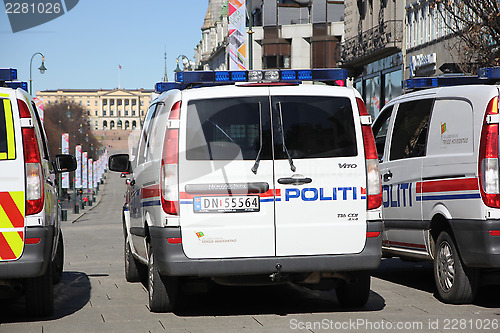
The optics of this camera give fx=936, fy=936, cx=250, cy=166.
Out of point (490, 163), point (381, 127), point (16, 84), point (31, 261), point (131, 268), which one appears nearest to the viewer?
point (31, 261)

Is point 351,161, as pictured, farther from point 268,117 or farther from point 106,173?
Answer: point 106,173

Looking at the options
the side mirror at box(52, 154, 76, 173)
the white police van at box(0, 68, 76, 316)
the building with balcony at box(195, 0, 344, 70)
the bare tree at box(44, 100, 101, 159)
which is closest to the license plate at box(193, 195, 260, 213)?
the white police van at box(0, 68, 76, 316)

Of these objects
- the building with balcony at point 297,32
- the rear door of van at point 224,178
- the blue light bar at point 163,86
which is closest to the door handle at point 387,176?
the blue light bar at point 163,86

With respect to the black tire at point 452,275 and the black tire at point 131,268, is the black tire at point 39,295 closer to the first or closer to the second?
the black tire at point 131,268

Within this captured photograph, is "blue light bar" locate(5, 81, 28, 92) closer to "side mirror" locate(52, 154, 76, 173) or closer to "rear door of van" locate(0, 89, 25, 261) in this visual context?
"side mirror" locate(52, 154, 76, 173)

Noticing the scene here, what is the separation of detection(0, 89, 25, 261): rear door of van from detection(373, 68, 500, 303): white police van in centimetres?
387

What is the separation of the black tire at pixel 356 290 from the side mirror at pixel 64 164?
3.05 m

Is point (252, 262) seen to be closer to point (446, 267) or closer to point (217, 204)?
point (217, 204)

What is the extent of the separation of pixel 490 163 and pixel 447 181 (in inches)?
29.3

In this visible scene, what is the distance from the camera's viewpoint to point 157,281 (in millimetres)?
8227

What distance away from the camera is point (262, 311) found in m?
8.42

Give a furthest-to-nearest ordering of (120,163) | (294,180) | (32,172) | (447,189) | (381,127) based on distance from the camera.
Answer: (381,127), (120,163), (447,189), (294,180), (32,172)

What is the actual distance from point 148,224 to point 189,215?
847mm

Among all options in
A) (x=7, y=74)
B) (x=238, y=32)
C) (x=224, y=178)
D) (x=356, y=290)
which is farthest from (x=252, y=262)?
(x=238, y=32)
